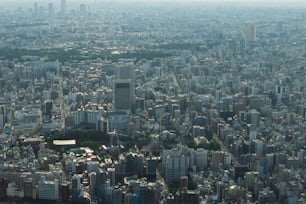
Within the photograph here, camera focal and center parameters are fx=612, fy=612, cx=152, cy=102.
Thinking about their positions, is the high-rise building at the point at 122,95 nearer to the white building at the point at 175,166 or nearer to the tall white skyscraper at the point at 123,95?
the tall white skyscraper at the point at 123,95

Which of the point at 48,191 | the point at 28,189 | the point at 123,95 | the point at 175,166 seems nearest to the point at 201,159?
the point at 175,166

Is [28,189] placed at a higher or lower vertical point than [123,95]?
lower

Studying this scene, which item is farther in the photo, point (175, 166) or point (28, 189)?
point (175, 166)

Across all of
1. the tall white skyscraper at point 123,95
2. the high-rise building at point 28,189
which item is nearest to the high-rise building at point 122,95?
the tall white skyscraper at point 123,95

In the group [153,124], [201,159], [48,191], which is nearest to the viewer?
[48,191]

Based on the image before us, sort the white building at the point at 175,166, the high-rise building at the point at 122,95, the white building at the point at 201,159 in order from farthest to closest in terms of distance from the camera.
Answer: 1. the high-rise building at the point at 122,95
2. the white building at the point at 201,159
3. the white building at the point at 175,166

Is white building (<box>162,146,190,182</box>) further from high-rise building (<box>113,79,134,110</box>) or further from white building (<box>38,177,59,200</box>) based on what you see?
high-rise building (<box>113,79,134,110</box>)

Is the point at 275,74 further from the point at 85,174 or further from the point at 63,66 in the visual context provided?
the point at 85,174

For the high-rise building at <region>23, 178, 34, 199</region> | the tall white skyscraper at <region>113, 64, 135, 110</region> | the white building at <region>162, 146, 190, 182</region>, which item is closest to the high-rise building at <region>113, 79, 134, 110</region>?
the tall white skyscraper at <region>113, 64, 135, 110</region>

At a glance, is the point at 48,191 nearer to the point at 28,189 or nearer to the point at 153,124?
the point at 28,189
